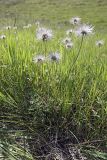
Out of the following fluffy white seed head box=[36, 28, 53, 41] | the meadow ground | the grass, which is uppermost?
fluffy white seed head box=[36, 28, 53, 41]

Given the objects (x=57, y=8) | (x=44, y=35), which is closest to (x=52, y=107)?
(x=44, y=35)

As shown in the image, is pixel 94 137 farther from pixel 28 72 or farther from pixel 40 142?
pixel 28 72

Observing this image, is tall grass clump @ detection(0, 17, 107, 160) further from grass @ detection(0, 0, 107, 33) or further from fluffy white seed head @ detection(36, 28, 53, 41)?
grass @ detection(0, 0, 107, 33)

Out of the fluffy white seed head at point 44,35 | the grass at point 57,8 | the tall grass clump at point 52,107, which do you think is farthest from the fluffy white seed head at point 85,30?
the grass at point 57,8

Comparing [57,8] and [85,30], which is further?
→ [57,8]

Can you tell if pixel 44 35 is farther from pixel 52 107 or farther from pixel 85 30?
pixel 52 107

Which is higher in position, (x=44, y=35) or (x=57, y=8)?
(x=44, y=35)

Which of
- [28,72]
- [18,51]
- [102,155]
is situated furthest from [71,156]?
[18,51]

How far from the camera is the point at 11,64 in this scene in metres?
3.68

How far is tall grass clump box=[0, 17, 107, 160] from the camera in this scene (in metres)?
3.24

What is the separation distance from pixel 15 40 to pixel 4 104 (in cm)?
82

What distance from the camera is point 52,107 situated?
11.0 feet

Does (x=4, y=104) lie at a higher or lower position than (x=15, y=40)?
lower

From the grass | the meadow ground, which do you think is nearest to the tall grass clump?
the meadow ground
